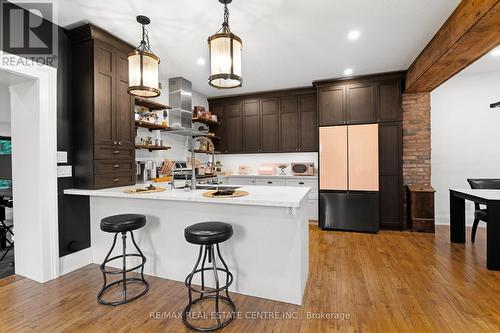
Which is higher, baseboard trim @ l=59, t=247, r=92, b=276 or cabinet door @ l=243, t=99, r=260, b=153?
cabinet door @ l=243, t=99, r=260, b=153

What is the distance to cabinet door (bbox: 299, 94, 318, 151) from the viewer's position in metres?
5.05

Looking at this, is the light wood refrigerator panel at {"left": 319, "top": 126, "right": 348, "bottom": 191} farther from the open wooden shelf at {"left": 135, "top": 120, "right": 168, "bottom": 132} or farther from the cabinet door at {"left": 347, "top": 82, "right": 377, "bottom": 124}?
the open wooden shelf at {"left": 135, "top": 120, "right": 168, "bottom": 132}

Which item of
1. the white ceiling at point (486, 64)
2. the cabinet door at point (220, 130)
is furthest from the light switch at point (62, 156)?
the white ceiling at point (486, 64)

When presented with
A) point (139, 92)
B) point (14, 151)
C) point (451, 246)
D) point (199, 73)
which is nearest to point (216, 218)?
point (139, 92)

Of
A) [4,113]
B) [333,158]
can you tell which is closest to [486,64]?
[333,158]

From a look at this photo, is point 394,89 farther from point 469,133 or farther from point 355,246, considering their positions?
point 355,246

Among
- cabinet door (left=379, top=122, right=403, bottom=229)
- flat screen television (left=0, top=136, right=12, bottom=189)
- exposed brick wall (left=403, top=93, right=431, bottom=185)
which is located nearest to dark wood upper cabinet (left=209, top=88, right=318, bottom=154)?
cabinet door (left=379, top=122, right=403, bottom=229)

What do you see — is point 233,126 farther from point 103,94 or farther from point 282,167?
point 103,94

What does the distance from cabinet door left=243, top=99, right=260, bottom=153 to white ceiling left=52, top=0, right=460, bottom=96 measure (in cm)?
159

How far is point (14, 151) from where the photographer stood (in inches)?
102

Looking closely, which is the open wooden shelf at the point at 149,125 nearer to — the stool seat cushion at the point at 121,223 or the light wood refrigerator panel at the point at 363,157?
the stool seat cushion at the point at 121,223

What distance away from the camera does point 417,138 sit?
173 inches

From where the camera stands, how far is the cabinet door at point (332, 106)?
176 inches

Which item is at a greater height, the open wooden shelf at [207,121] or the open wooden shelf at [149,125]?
the open wooden shelf at [207,121]
